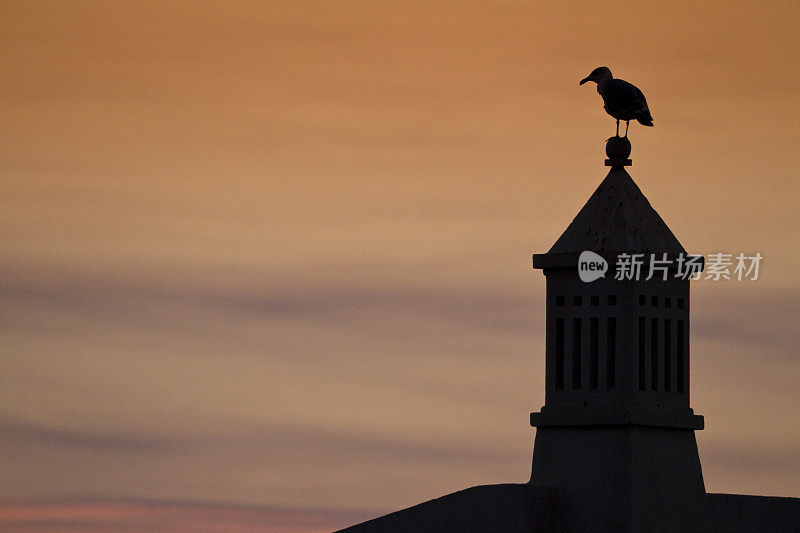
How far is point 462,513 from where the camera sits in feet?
147

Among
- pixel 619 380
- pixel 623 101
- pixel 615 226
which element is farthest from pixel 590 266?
pixel 623 101

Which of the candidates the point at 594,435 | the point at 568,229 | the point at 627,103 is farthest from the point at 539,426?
the point at 627,103

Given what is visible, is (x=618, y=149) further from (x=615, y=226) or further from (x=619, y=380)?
(x=619, y=380)

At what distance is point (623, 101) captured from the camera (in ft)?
156

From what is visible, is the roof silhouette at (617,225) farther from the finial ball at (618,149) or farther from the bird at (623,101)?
the bird at (623,101)

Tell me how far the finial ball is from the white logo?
250cm

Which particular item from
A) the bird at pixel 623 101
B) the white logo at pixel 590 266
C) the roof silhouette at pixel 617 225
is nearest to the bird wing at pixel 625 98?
the bird at pixel 623 101

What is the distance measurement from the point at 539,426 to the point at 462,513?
3.27m

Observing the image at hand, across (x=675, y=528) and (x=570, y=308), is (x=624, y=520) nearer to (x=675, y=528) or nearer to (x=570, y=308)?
(x=675, y=528)

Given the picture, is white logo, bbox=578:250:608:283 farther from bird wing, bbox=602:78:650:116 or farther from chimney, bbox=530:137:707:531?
bird wing, bbox=602:78:650:116

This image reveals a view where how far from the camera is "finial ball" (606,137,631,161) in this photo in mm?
47562

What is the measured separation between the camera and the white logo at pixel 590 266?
4609 cm

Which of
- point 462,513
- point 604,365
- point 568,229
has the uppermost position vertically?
point 568,229

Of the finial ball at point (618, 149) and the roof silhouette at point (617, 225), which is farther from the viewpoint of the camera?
the finial ball at point (618, 149)
